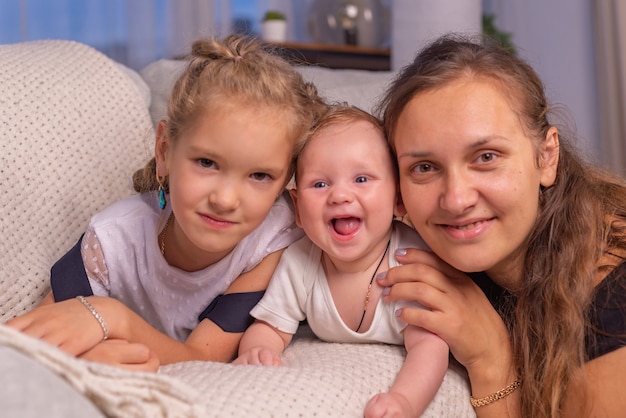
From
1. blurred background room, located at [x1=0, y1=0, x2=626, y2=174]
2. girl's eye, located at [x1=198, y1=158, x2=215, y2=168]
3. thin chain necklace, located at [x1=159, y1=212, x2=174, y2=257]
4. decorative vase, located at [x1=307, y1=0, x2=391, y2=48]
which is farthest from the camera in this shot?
decorative vase, located at [x1=307, y1=0, x2=391, y2=48]

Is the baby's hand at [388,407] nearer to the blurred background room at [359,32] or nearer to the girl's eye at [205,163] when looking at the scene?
the girl's eye at [205,163]

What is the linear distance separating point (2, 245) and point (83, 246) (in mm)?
149

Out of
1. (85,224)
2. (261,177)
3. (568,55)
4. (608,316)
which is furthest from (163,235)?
(568,55)

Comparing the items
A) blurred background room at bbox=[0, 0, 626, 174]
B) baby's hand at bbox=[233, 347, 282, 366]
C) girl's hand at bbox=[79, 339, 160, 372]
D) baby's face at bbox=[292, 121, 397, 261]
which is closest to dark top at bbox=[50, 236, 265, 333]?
baby's hand at bbox=[233, 347, 282, 366]

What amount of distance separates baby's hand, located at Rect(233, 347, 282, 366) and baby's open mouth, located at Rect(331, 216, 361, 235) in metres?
0.24

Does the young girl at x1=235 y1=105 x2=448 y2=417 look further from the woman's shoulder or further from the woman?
the woman's shoulder

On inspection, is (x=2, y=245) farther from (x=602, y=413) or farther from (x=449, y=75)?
(x=602, y=413)

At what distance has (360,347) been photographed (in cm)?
137

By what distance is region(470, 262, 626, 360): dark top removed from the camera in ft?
4.18

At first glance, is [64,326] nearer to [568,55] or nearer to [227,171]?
[227,171]

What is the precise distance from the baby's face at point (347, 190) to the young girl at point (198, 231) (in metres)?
0.06

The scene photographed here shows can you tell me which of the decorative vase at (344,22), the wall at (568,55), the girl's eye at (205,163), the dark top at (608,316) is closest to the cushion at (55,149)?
the girl's eye at (205,163)

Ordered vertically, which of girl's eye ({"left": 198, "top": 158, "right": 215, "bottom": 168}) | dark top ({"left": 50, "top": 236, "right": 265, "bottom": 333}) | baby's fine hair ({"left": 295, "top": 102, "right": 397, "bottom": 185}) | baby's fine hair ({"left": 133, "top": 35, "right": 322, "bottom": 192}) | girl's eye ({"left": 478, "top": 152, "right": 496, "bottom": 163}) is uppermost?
baby's fine hair ({"left": 133, "top": 35, "right": 322, "bottom": 192})

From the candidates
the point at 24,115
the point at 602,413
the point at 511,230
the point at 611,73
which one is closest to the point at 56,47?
the point at 24,115
